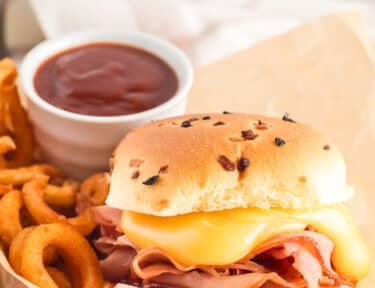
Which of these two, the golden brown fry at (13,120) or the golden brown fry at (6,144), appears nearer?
the golden brown fry at (6,144)

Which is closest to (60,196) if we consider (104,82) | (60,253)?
(60,253)

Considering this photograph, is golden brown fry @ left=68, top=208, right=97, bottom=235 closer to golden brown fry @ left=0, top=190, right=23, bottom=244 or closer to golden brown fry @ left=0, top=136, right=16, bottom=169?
golden brown fry @ left=0, top=190, right=23, bottom=244

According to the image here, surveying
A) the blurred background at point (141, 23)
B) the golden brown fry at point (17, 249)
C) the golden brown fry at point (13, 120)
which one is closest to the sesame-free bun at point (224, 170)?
the golden brown fry at point (17, 249)

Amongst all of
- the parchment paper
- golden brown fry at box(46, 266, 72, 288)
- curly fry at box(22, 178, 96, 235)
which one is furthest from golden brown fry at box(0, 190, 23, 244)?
the parchment paper

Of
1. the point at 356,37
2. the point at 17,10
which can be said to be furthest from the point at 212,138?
the point at 17,10

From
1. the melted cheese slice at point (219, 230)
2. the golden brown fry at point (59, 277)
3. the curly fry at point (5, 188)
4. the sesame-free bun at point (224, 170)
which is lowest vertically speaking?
the golden brown fry at point (59, 277)

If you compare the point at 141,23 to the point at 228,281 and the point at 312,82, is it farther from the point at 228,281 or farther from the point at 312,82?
the point at 228,281

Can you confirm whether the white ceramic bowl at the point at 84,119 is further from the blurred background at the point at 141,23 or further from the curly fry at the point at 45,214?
the blurred background at the point at 141,23
